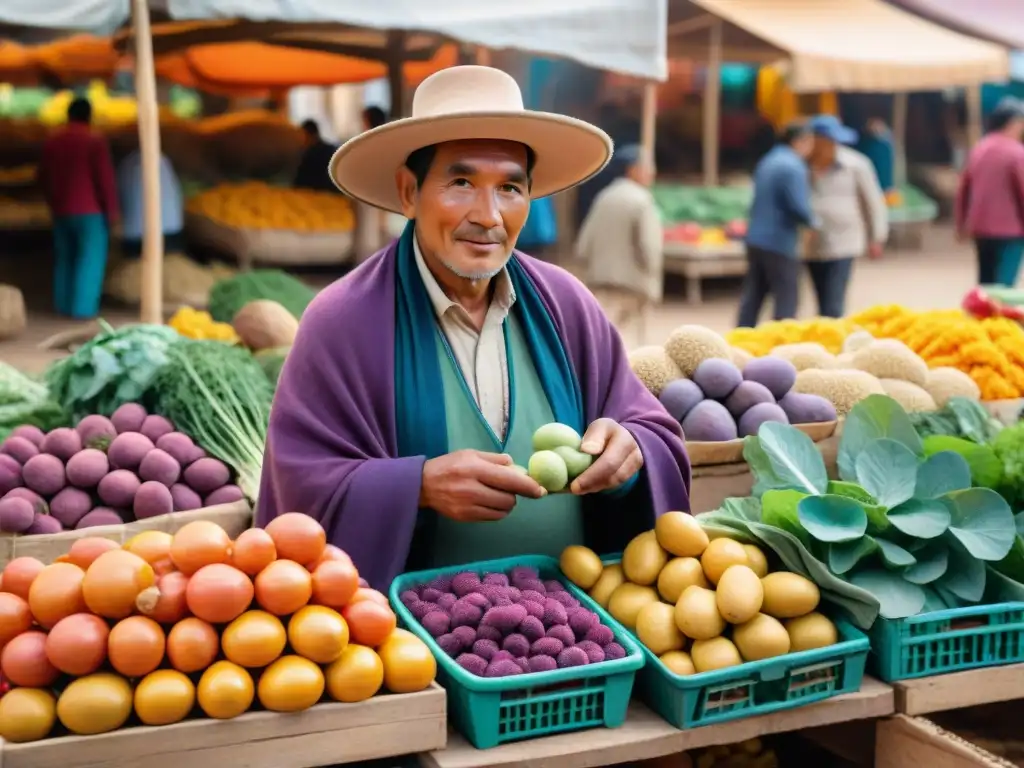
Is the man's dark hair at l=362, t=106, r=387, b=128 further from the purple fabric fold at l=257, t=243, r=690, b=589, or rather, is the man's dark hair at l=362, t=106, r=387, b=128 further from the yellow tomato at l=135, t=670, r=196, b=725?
the yellow tomato at l=135, t=670, r=196, b=725

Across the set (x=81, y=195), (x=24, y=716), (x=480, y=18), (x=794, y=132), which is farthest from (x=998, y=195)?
(x=24, y=716)

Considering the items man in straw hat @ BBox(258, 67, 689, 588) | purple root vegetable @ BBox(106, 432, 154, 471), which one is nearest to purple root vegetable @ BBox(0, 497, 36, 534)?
purple root vegetable @ BBox(106, 432, 154, 471)

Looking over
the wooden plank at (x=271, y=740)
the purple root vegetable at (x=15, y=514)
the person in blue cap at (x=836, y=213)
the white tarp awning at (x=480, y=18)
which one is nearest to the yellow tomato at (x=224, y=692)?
the wooden plank at (x=271, y=740)

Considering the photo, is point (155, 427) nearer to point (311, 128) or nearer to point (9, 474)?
point (9, 474)

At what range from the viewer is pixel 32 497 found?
384 cm

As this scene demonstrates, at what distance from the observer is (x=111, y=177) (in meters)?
10.6

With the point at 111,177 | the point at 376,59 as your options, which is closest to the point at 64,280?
the point at 111,177

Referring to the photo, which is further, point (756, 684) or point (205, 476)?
point (205, 476)

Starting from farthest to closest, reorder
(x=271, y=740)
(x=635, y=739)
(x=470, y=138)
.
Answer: (x=470, y=138), (x=635, y=739), (x=271, y=740)

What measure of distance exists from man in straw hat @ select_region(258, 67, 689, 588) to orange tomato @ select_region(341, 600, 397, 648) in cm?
38

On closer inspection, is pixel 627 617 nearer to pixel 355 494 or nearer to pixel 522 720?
pixel 522 720

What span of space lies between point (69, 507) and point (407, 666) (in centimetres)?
216

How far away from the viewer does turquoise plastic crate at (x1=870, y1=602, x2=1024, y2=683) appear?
2547 millimetres

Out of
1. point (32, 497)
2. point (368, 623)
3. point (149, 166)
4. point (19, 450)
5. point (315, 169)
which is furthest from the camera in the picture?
point (315, 169)
